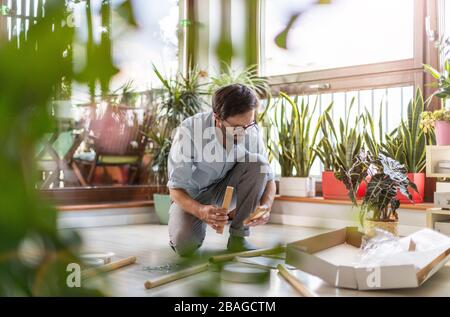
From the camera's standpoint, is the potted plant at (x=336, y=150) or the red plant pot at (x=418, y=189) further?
the potted plant at (x=336, y=150)

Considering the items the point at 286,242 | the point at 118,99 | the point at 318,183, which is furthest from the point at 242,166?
the point at 118,99

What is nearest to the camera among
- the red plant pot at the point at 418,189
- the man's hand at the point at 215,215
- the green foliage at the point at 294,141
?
the man's hand at the point at 215,215

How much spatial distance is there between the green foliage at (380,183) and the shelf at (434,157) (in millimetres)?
826

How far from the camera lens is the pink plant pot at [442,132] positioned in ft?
9.98

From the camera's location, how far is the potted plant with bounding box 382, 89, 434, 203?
129 inches

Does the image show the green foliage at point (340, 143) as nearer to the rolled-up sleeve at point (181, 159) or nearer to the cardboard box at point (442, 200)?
the cardboard box at point (442, 200)

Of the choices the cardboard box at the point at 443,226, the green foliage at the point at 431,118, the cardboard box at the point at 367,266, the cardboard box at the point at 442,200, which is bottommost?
the cardboard box at the point at 443,226

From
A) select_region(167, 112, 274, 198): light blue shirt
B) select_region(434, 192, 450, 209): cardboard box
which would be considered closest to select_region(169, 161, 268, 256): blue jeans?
select_region(167, 112, 274, 198): light blue shirt

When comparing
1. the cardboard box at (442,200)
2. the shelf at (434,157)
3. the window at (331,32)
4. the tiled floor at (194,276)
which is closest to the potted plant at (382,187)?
the tiled floor at (194,276)

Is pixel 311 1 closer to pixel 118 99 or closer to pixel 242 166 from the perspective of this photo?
pixel 118 99

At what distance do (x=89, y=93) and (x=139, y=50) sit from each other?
35 mm

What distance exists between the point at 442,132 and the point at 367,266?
193 cm

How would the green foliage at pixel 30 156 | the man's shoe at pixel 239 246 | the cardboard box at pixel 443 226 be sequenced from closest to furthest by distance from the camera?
the green foliage at pixel 30 156 → the man's shoe at pixel 239 246 → the cardboard box at pixel 443 226

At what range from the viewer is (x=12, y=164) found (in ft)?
0.57
